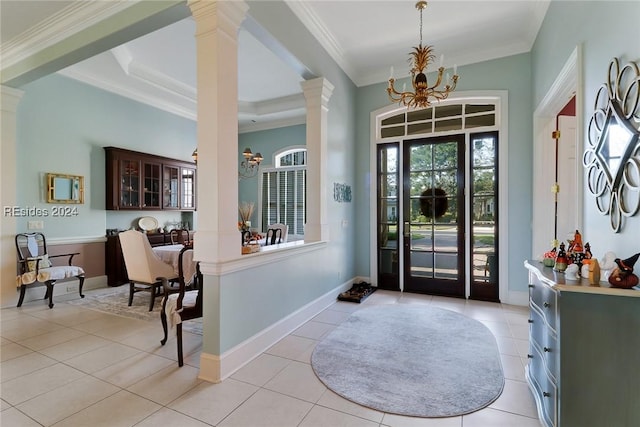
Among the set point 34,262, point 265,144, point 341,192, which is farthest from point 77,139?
point 341,192

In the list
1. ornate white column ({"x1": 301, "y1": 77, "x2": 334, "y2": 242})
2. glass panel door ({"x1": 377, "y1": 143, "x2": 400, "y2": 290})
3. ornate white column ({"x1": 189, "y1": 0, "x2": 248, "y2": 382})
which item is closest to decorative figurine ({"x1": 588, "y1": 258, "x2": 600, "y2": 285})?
ornate white column ({"x1": 189, "y1": 0, "x2": 248, "y2": 382})

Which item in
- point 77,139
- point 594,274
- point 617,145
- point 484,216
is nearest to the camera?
point 594,274

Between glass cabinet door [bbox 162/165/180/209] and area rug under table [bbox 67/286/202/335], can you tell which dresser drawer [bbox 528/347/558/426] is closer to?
area rug under table [bbox 67/286/202/335]

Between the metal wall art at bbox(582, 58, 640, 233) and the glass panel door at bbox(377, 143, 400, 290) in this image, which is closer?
the metal wall art at bbox(582, 58, 640, 233)

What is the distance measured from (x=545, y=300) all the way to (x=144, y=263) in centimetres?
412

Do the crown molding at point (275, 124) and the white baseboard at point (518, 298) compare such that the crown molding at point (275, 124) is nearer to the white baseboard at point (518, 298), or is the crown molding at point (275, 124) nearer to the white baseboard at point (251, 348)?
the white baseboard at point (251, 348)

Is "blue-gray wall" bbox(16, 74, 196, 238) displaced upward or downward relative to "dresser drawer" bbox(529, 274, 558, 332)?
upward

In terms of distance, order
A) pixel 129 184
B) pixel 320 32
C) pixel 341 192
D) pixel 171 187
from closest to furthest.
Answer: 1. pixel 320 32
2. pixel 341 192
3. pixel 129 184
4. pixel 171 187

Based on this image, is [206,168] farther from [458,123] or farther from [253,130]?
[253,130]

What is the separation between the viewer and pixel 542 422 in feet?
5.81

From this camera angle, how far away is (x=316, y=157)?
389 cm

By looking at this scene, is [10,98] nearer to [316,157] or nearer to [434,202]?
[316,157]

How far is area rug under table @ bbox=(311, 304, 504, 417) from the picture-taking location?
6.71 feet

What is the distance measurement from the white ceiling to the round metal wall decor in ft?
5.73
